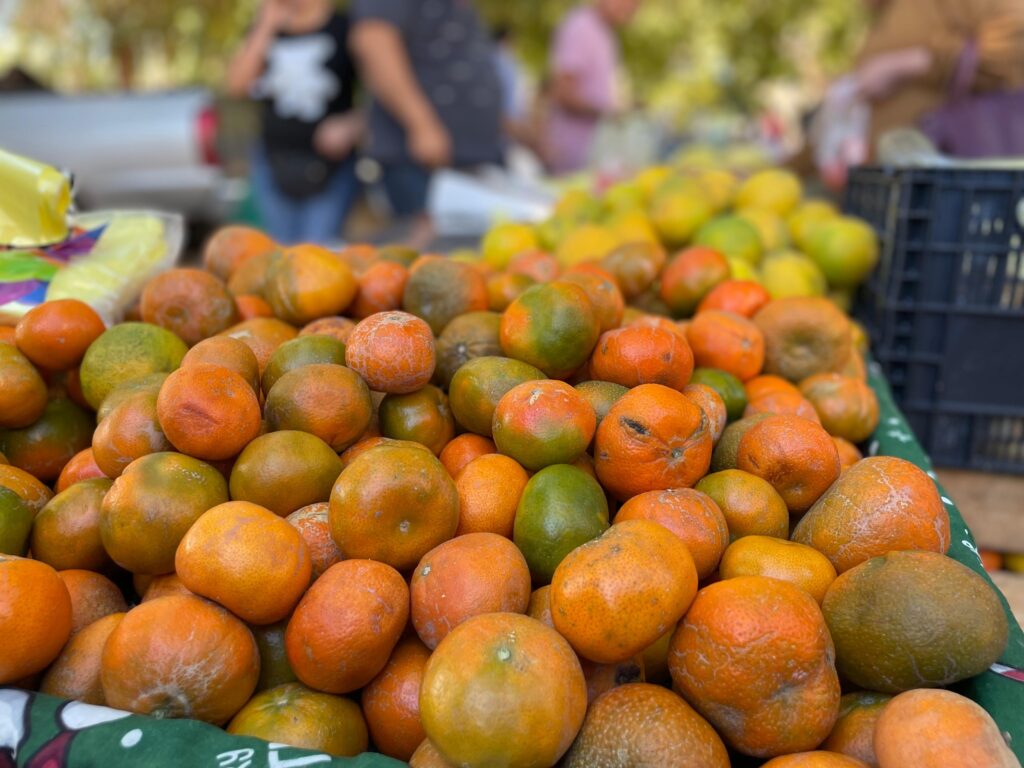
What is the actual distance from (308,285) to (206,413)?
1.76ft

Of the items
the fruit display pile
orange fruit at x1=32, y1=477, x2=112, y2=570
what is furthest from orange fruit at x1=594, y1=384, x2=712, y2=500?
orange fruit at x1=32, y1=477, x2=112, y2=570

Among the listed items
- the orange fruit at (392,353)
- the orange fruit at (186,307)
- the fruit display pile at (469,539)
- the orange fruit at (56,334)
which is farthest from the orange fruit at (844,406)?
the orange fruit at (56,334)

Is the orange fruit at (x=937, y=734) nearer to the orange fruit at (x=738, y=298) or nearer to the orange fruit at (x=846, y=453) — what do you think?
the orange fruit at (x=846, y=453)

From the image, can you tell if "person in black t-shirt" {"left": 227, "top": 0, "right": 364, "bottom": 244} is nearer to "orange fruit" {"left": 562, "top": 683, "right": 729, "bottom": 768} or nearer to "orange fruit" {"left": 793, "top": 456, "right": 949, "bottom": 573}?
"orange fruit" {"left": 793, "top": 456, "right": 949, "bottom": 573}

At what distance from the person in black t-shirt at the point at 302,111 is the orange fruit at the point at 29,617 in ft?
12.1

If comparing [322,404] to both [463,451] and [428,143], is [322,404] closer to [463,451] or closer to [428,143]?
[463,451]

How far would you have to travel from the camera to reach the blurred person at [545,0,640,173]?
20.5ft

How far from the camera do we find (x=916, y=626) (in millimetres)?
1094

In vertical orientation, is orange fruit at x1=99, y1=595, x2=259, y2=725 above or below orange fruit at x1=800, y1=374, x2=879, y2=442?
below

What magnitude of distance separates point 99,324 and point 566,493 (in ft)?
3.58

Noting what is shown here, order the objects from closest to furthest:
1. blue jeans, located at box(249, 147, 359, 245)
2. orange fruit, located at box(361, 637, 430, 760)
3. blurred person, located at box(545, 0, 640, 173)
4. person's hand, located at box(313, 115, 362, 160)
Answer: orange fruit, located at box(361, 637, 430, 760), person's hand, located at box(313, 115, 362, 160), blue jeans, located at box(249, 147, 359, 245), blurred person, located at box(545, 0, 640, 173)

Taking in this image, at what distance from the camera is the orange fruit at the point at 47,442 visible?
1573 mm

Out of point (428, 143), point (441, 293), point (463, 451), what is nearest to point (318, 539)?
point (463, 451)

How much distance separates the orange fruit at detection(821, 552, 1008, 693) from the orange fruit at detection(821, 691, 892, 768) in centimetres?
2
